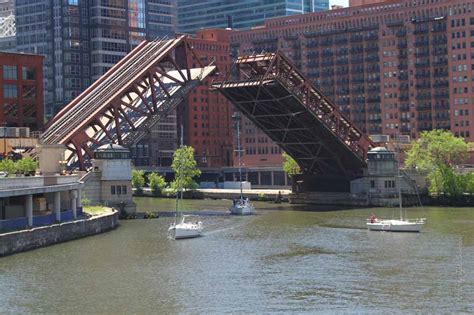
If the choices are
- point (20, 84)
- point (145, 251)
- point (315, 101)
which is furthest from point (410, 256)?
point (20, 84)

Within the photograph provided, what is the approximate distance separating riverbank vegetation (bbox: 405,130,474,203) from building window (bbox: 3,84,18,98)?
169 feet

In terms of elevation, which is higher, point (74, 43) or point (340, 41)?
point (74, 43)

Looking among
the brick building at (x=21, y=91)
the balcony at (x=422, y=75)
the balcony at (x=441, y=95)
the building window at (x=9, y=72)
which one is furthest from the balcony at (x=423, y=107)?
the building window at (x=9, y=72)

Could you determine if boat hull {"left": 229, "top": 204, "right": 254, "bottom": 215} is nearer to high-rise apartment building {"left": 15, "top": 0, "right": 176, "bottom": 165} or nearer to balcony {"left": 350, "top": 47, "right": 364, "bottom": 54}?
balcony {"left": 350, "top": 47, "right": 364, "bottom": 54}

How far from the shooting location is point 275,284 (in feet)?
158

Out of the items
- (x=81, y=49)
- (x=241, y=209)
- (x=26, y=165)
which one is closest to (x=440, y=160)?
(x=241, y=209)

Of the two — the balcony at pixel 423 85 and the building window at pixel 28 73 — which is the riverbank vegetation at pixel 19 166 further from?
the balcony at pixel 423 85

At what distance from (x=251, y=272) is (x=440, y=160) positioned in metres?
65.7

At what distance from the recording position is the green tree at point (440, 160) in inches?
4205

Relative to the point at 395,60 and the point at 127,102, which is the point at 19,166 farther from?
the point at 395,60

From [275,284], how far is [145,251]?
16985 millimetres

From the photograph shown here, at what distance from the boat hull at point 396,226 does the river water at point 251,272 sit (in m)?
0.91

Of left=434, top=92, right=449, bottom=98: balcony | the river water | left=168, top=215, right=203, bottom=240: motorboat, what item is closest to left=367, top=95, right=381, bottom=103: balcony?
left=434, top=92, right=449, bottom=98: balcony

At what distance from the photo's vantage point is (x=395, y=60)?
16375 centimetres
